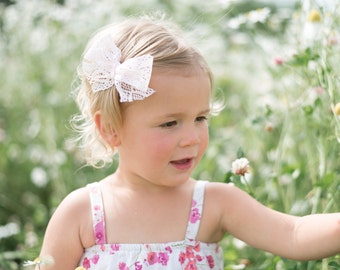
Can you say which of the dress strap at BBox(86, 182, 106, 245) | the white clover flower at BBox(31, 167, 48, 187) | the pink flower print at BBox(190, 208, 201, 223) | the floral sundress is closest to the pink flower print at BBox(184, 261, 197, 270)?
the floral sundress

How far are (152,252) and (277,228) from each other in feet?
0.97

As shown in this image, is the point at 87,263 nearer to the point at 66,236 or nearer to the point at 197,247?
the point at 66,236

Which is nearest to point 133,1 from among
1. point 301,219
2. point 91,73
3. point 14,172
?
point 14,172

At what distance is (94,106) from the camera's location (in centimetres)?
176

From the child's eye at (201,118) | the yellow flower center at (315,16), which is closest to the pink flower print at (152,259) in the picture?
the child's eye at (201,118)

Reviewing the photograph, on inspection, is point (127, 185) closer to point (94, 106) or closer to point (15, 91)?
point (94, 106)

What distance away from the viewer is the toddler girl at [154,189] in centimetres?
162

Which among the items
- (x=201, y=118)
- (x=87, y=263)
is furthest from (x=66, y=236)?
(x=201, y=118)

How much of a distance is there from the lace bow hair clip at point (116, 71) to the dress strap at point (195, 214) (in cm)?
30

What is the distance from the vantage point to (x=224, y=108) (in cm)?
299

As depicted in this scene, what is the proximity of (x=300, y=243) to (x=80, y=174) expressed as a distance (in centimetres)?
163

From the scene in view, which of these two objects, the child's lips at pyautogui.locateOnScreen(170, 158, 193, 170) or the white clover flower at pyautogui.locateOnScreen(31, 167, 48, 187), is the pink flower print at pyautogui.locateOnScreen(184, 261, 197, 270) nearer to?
the child's lips at pyautogui.locateOnScreen(170, 158, 193, 170)

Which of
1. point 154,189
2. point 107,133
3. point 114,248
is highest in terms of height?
point 107,133

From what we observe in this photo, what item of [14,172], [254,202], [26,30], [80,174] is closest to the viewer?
[254,202]
